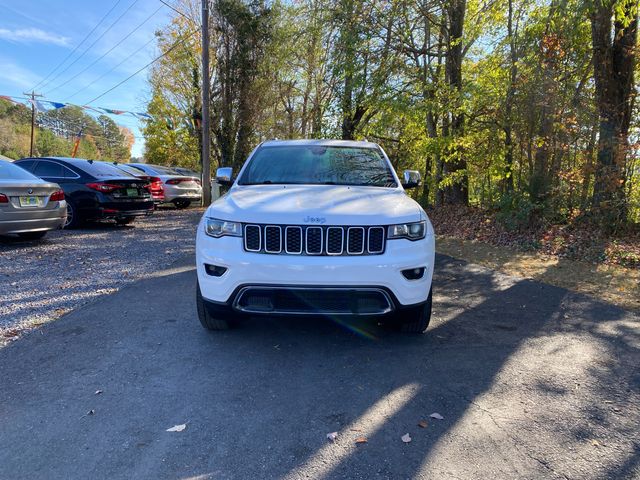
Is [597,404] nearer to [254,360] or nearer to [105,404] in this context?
[254,360]

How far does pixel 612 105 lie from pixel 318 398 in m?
8.22

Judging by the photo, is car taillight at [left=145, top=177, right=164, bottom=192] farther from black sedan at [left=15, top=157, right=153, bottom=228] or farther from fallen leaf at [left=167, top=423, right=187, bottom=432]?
fallen leaf at [left=167, top=423, right=187, bottom=432]

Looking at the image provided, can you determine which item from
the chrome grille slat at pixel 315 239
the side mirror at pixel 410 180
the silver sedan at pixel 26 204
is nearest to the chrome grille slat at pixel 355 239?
the chrome grille slat at pixel 315 239

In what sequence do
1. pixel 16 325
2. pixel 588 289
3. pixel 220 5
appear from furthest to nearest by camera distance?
pixel 220 5, pixel 588 289, pixel 16 325

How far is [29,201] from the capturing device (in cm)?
722

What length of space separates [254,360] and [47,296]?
313 cm

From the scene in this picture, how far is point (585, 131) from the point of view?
26.5ft

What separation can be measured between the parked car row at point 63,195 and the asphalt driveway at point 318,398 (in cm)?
387

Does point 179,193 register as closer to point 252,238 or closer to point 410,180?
point 410,180

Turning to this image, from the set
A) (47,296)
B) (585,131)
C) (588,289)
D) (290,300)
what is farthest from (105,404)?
(585,131)

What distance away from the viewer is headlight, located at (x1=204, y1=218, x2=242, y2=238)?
131 inches

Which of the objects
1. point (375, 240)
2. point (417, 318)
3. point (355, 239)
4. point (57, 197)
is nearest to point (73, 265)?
point (57, 197)

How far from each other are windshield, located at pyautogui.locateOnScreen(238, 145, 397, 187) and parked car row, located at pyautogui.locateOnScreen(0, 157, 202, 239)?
482 cm

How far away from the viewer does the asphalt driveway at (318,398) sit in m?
2.23
